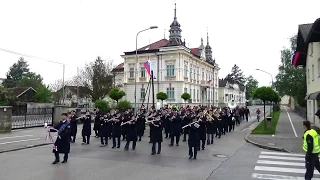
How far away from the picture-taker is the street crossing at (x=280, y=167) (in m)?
8.90

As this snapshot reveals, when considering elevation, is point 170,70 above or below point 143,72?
above

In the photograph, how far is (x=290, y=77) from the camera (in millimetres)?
45250

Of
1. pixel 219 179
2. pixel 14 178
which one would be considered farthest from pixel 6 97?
pixel 219 179

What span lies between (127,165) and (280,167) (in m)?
5.50

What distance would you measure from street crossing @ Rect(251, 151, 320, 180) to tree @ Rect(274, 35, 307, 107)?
34404 mm

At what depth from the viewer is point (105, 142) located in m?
15.4

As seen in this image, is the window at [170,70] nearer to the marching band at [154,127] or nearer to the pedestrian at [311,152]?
the marching band at [154,127]

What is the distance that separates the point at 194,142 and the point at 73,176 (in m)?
5.03

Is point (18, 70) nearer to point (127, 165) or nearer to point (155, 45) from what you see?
point (155, 45)

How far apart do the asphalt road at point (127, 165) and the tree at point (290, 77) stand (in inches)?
1377

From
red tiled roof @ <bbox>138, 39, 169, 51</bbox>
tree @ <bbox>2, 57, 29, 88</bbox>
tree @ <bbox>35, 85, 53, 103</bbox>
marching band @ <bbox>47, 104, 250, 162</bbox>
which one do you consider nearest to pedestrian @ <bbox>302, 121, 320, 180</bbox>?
marching band @ <bbox>47, 104, 250, 162</bbox>

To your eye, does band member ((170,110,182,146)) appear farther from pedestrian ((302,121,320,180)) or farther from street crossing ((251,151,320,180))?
pedestrian ((302,121,320,180))

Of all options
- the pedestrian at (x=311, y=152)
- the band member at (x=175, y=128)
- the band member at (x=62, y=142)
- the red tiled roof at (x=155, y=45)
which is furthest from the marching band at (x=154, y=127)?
the red tiled roof at (x=155, y=45)

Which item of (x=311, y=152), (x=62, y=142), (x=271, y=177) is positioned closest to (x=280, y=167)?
(x=271, y=177)
